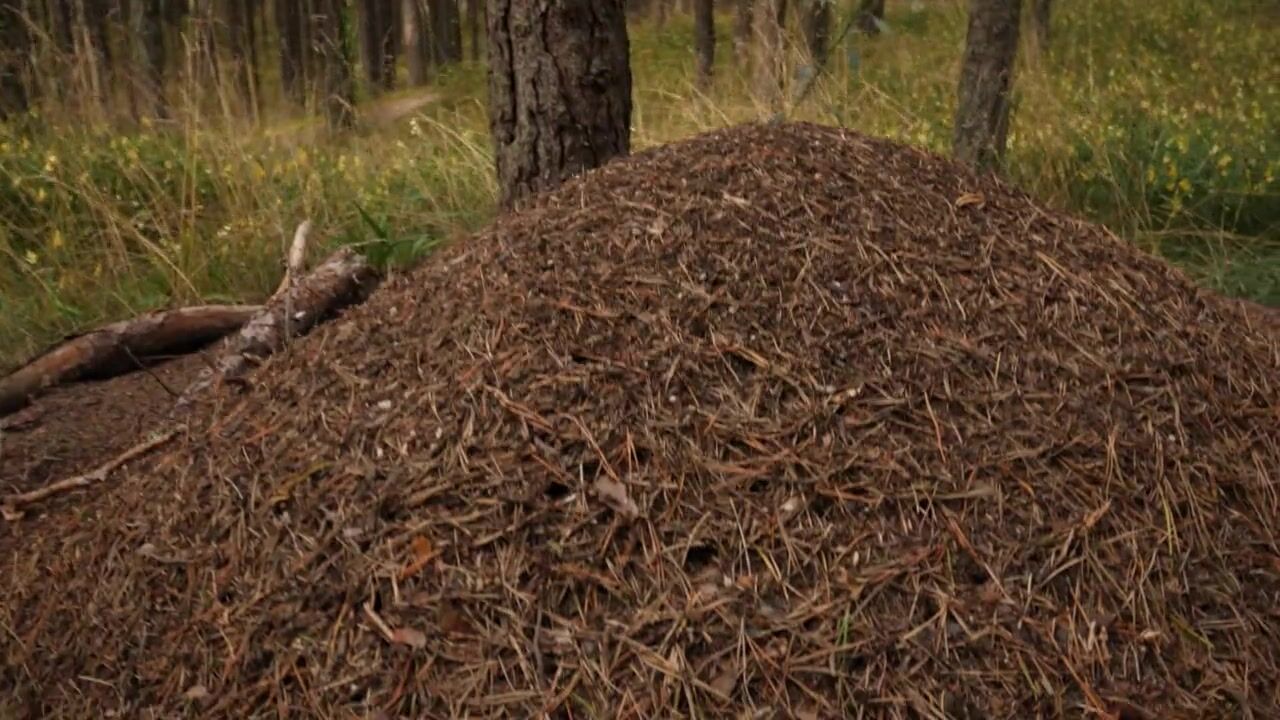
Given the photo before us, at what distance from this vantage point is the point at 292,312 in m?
3.54

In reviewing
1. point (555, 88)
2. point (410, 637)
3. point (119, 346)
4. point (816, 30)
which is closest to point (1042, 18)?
point (816, 30)

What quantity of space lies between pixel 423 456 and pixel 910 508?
37.0 inches

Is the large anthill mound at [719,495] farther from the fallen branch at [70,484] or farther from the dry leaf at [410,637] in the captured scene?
the fallen branch at [70,484]

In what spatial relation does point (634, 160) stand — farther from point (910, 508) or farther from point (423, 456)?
point (910, 508)

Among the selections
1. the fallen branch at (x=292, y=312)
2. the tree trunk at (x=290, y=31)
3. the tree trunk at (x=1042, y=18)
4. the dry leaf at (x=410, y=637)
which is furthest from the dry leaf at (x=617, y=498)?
the tree trunk at (x=290, y=31)

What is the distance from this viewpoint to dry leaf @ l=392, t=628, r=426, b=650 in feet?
7.27

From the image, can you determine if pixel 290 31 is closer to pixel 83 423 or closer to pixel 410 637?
pixel 83 423

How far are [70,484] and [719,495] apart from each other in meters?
1.88

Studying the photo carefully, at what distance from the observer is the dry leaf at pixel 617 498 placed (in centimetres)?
230

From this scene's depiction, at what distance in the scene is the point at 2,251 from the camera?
499cm

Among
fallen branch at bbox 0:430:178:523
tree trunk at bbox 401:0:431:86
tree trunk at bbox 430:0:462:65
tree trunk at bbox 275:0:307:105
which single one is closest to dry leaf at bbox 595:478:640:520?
fallen branch at bbox 0:430:178:523

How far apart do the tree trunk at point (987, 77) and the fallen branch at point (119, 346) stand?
3.16 meters

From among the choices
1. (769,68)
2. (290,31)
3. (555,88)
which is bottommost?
(290,31)

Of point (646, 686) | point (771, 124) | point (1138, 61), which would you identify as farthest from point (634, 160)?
point (1138, 61)
